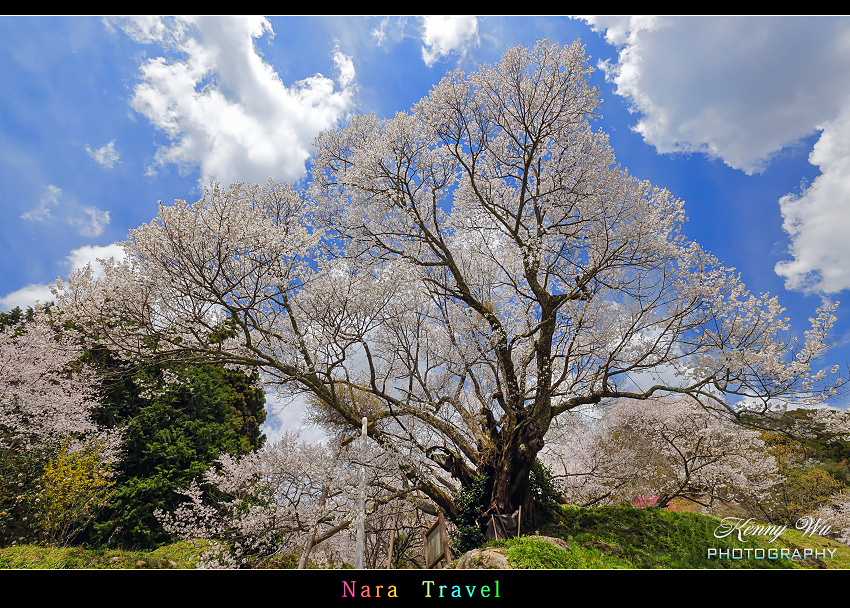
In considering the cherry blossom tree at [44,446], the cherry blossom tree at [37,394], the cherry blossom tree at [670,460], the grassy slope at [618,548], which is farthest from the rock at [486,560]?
the cherry blossom tree at [37,394]

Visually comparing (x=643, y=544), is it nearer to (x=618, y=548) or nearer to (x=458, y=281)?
(x=618, y=548)

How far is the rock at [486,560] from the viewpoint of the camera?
5219 millimetres

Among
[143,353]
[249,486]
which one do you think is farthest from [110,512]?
[143,353]

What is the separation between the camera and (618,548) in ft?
22.5

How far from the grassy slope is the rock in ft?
0.44

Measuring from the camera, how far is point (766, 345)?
20.7ft

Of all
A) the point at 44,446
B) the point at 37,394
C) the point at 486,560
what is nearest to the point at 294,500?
the point at 486,560

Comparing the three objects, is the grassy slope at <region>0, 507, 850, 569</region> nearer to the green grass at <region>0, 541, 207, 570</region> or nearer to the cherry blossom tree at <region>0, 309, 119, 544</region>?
the green grass at <region>0, 541, 207, 570</region>

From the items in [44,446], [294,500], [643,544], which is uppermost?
[44,446]

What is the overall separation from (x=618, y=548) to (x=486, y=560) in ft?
9.98

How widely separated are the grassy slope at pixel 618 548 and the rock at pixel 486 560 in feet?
0.44

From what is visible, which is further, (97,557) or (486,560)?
(97,557)
